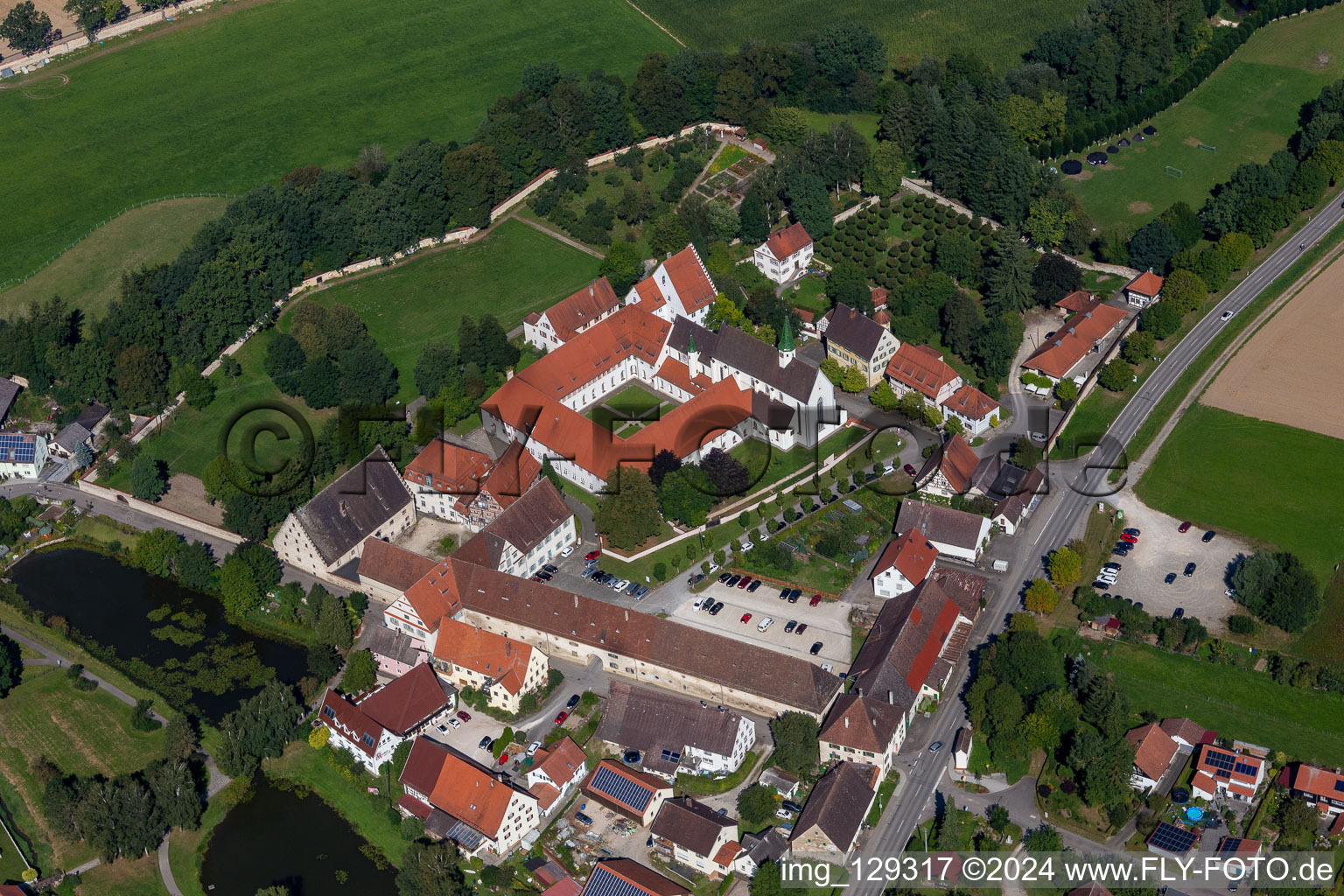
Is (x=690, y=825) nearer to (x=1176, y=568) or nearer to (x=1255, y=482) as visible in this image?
(x=1176, y=568)

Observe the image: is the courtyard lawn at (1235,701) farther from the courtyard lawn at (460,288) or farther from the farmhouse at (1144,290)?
the courtyard lawn at (460,288)

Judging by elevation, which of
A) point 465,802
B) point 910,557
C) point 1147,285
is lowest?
point 1147,285

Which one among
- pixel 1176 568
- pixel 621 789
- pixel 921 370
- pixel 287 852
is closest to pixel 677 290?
pixel 921 370

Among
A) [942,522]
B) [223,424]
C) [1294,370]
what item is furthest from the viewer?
[223,424]

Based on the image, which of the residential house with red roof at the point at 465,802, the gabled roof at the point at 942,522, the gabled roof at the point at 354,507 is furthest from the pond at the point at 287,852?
the gabled roof at the point at 942,522

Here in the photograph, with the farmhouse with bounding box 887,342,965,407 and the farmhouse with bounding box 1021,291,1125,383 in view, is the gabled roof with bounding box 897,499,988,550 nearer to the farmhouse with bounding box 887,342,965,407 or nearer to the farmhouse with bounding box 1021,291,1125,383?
the farmhouse with bounding box 887,342,965,407

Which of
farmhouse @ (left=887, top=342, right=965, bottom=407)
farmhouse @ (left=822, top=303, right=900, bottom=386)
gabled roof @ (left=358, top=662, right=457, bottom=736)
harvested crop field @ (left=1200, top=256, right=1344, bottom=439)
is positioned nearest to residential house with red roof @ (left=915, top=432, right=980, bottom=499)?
farmhouse @ (left=887, top=342, right=965, bottom=407)
